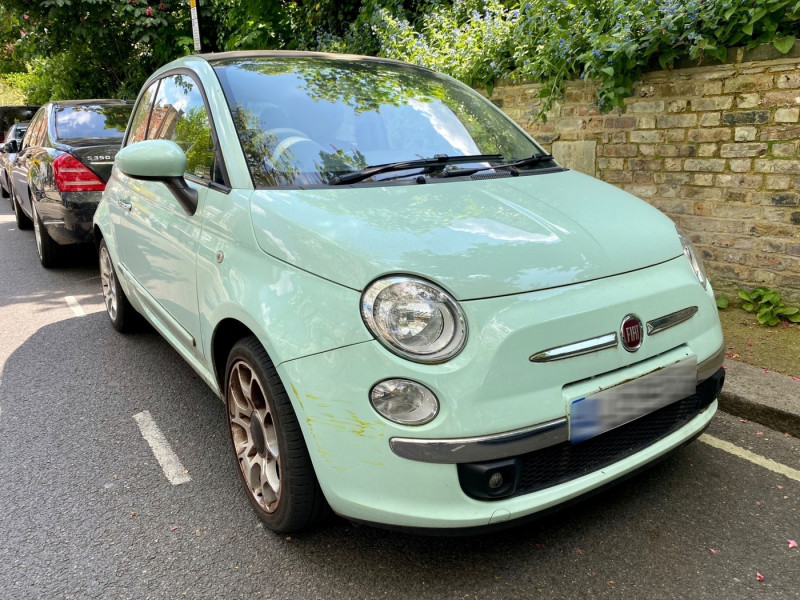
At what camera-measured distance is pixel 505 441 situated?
1.83 m

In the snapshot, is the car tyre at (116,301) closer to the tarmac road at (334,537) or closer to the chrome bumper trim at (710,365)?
the tarmac road at (334,537)

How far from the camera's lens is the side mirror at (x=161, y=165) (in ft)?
8.59

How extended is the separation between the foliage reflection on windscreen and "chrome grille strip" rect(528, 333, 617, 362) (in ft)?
3.67

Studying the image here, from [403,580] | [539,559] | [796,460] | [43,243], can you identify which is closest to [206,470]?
[403,580]

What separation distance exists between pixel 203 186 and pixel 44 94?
65.8 ft

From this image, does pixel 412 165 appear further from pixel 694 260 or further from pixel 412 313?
pixel 694 260

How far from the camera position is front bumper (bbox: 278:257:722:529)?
1816mm

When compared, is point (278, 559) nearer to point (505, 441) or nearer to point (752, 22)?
point (505, 441)

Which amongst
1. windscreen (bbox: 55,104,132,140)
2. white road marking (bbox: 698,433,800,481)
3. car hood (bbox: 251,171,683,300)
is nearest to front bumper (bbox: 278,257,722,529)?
car hood (bbox: 251,171,683,300)

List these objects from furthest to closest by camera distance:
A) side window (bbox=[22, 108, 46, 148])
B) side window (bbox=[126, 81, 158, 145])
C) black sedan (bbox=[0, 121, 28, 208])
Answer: black sedan (bbox=[0, 121, 28, 208])
side window (bbox=[22, 108, 46, 148])
side window (bbox=[126, 81, 158, 145])

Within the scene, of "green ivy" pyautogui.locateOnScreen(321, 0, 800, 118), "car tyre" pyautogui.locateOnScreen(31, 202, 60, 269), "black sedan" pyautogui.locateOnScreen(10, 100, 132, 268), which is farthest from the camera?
"car tyre" pyautogui.locateOnScreen(31, 202, 60, 269)

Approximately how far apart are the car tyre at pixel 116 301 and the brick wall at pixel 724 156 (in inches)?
151

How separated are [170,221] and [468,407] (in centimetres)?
184

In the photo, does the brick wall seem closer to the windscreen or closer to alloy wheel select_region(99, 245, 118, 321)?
alloy wheel select_region(99, 245, 118, 321)
